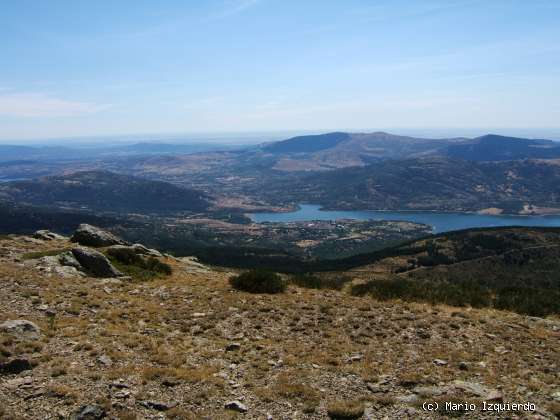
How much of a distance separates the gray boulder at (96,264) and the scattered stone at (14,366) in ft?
49.0

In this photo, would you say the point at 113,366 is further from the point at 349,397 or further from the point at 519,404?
the point at 519,404

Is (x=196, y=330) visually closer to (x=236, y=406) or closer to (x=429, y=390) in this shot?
(x=236, y=406)

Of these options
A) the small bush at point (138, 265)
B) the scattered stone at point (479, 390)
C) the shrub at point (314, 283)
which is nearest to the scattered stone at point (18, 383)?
the scattered stone at point (479, 390)

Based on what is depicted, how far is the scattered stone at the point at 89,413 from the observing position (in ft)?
37.0

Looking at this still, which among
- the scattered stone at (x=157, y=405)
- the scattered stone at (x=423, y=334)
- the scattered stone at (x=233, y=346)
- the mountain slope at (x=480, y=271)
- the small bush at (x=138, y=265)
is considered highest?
the scattered stone at (x=157, y=405)

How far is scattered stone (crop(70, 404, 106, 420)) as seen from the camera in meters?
11.3

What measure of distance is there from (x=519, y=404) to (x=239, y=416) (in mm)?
8256

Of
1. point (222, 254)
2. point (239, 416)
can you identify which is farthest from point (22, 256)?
point (222, 254)

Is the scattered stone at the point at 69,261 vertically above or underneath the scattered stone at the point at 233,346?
above

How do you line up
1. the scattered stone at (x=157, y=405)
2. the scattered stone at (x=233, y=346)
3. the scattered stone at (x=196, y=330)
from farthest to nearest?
1. the scattered stone at (x=196, y=330)
2. the scattered stone at (x=233, y=346)
3. the scattered stone at (x=157, y=405)

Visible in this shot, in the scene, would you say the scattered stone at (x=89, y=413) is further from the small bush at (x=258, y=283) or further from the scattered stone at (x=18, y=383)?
the small bush at (x=258, y=283)

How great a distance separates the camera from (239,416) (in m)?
12.0

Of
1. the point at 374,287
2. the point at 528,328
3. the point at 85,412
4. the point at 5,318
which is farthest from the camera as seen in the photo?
the point at 374,287

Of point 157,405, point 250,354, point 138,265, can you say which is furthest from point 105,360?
point 138,265
